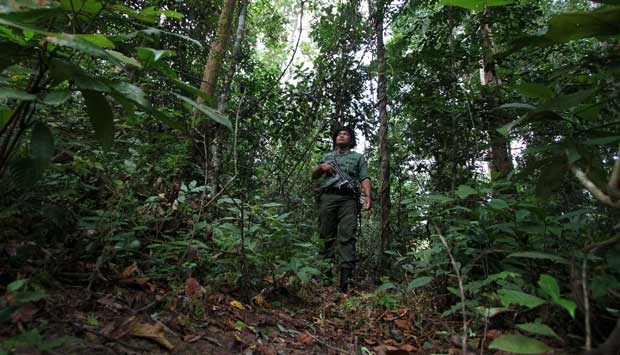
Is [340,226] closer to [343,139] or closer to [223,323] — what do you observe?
[343,139]

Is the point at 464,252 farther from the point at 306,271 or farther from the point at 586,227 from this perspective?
the point at 306,271

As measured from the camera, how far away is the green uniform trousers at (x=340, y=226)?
14.7 ft

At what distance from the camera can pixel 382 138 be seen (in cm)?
593

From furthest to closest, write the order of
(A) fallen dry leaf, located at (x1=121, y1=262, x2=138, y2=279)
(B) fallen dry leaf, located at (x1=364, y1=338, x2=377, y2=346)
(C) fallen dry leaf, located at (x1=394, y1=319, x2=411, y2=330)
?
(C) fallen dry leaf, located at (x1=394, y1=319, x2=411, y2=330) → (B) fallen dry leaf, located at (x1=364, y1=338, x2=377, y2=346) → (A) fallen dry leaf, located at (x1=121, y1=262, x2=138, y2=279)

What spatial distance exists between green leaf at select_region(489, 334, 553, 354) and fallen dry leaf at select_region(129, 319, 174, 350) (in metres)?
1.32

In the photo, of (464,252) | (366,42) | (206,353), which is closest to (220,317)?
(206,353)

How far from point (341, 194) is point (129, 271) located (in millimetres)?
2917

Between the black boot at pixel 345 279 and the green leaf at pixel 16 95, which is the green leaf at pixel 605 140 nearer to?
the green leaf at pixel 16 95

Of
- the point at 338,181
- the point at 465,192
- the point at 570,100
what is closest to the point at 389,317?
the point at 465,192

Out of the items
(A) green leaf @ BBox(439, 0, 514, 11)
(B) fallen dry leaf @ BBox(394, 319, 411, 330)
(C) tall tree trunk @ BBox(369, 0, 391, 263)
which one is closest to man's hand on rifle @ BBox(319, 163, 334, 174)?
(C) tall tree trunk @ BBox(369, 0, 391, 263)

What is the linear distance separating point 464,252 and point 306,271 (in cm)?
115

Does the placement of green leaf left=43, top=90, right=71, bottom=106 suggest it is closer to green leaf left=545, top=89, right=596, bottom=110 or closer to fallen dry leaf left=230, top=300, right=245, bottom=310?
fallen dry leaf left=230, top=300, right=245, bottom=310

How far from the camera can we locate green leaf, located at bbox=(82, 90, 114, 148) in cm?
140

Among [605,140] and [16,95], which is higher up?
[605,140]
